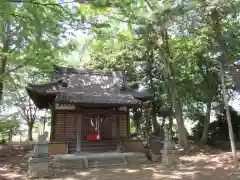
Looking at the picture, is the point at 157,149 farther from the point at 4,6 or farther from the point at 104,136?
the point at 4,6

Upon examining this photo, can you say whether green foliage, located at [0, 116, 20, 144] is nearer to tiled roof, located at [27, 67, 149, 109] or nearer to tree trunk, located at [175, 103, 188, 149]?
tiled roof, located at [27, 67, 149, 109]

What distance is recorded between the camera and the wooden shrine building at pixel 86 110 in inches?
519

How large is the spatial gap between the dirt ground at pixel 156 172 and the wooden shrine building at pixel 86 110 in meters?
2.72

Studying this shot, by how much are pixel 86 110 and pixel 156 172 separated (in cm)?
561

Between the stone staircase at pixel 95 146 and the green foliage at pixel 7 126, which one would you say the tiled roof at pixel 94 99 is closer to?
the stone staircase at pixel 95 146

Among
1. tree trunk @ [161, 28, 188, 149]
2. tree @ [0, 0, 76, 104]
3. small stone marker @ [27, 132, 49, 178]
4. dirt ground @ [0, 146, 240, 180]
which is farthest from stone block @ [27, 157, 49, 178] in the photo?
tree trunk @ [161, 28, 188, 149]

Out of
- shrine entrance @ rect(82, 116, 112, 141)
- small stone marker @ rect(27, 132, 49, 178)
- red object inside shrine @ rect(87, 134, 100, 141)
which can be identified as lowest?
small stone marker @ rect(27, 132, 49, 178)

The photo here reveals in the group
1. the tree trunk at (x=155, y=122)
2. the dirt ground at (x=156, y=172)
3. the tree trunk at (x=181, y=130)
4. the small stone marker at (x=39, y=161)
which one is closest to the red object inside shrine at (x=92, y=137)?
the dirt ground at (x=156, y=172)

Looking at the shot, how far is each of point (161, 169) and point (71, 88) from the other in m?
7.31

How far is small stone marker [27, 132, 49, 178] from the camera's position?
9234 millimetres

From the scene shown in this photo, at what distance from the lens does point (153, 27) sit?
568 inches

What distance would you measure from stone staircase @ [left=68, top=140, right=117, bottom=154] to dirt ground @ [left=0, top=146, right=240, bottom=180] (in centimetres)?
275

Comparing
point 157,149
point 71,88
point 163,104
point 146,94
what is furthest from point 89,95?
point 163,104

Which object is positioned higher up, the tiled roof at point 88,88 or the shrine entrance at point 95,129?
the tiled roof at point 88,88
